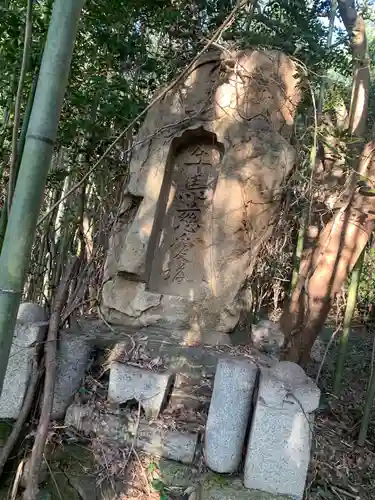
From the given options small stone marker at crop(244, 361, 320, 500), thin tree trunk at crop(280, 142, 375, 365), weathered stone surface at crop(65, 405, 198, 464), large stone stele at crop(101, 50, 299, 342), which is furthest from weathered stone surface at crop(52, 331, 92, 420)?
thin tree trunk at crop(280, 142, 375, 365)

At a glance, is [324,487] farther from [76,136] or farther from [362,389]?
[76,136]

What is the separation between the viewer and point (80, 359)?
2.55 meters

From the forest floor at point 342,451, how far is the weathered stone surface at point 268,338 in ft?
2.19

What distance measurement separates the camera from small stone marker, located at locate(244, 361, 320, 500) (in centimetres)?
204

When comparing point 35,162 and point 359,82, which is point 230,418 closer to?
point 35,162

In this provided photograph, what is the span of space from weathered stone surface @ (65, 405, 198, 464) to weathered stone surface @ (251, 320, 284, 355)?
786 millimetres

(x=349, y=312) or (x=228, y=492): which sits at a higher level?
(x=349, y=312)

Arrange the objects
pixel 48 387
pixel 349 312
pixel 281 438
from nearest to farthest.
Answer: pixel 281 438
pixel 48 387
pixel 349 312

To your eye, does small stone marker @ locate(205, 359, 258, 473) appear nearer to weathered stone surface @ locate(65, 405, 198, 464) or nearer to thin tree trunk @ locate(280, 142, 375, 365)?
weathered stone surface @ locate(65, 405, 198, 464)

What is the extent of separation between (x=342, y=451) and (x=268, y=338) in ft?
3.47

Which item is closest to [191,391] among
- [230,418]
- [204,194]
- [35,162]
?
[230,418]

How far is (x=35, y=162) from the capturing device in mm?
1118

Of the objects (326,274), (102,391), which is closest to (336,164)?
(326,274)

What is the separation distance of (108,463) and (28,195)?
171cm
